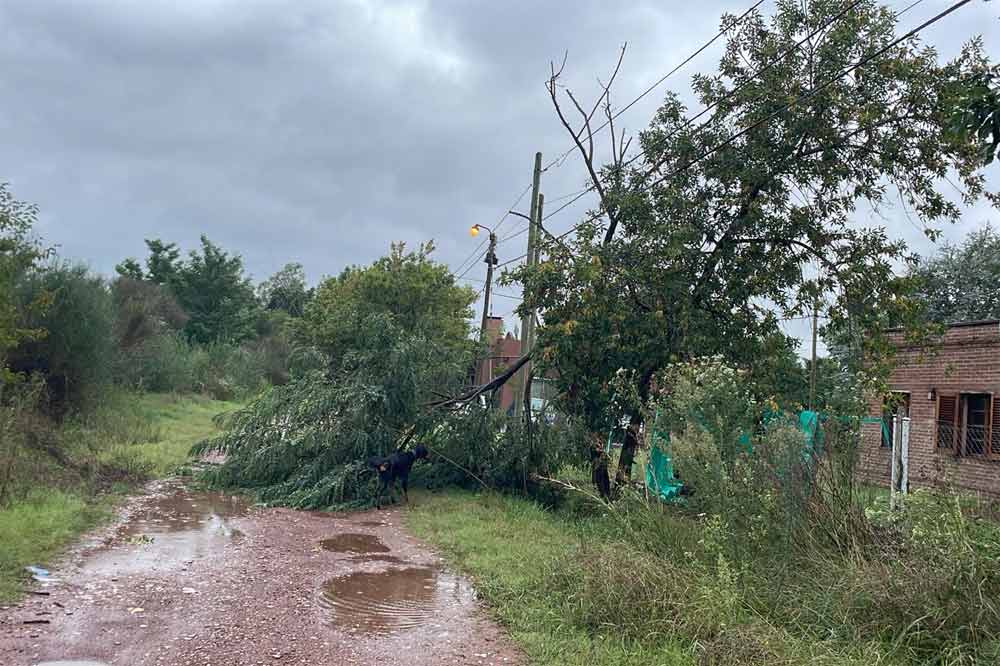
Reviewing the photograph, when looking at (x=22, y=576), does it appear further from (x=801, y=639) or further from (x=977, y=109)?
(x=977, y=109)

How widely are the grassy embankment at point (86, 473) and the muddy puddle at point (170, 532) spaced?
19.5 inches

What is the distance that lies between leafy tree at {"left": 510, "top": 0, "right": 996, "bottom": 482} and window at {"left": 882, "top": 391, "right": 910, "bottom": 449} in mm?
779

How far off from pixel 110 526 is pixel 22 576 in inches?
121

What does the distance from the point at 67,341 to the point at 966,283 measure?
26.3 metres

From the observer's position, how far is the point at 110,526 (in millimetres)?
10484

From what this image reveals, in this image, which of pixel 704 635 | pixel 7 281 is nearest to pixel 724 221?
pixel 704 635

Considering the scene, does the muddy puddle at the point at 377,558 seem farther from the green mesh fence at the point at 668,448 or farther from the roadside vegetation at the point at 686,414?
the green mesh fence at the point at 668,448

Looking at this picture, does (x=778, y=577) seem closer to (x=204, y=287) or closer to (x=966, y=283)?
(x=966, y=283)

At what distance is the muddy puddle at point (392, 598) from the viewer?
22.5 feet

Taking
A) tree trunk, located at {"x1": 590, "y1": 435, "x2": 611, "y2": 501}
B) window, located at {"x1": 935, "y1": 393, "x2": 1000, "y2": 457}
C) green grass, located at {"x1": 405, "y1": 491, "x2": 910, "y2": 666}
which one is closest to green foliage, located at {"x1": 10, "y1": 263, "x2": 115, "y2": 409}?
tree trunk, located at {"x1": 590, "y1": 435, "x2": 611, "y2": 501}

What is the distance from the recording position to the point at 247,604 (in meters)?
7.20

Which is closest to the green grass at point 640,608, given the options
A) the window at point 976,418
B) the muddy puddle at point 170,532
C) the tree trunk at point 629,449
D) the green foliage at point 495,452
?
the tree trunk at point 629,449

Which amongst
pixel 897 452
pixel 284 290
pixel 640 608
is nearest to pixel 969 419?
pixel 897 452

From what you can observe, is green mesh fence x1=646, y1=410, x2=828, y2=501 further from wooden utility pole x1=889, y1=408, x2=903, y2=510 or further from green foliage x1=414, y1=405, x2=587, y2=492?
green foliage x1=414, y1=405, x2=587, y2=492
